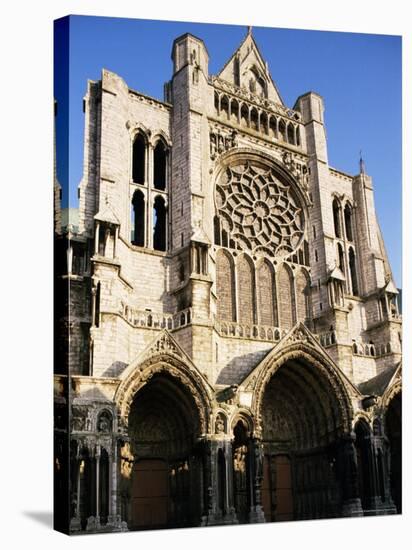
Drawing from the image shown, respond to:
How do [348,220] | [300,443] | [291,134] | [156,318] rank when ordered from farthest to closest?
[348,220] < [291,134] < [300,443] < [156,318]

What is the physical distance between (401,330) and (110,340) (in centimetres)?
906

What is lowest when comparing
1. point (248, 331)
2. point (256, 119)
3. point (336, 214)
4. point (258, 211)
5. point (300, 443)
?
point (300, 443)

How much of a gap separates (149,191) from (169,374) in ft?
17.5

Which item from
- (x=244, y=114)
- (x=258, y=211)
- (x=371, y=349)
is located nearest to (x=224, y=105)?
(x=244, y=114)

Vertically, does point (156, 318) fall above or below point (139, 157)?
below

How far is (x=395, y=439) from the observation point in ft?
59.0

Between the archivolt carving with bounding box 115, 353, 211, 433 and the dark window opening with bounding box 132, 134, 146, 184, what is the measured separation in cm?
567

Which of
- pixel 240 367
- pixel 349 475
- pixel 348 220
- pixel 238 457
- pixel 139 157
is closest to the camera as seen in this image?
pixel 238 457

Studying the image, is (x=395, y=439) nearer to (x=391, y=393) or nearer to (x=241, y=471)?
(x=391, y=393)

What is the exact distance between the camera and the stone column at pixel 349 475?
1681cm

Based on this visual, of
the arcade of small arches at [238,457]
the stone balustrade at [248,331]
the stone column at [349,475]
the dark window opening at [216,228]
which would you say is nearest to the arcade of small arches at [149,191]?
the dark window opening at [216,228]

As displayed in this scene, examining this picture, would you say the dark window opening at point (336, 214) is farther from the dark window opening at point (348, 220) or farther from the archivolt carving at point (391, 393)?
the archivolt carving at point (391, 393)

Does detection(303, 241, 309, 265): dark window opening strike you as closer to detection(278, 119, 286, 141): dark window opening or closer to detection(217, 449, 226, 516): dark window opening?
detection(278, 119, 286, 141): dark window opening

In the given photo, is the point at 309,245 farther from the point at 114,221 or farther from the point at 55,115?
the point at 55,115
